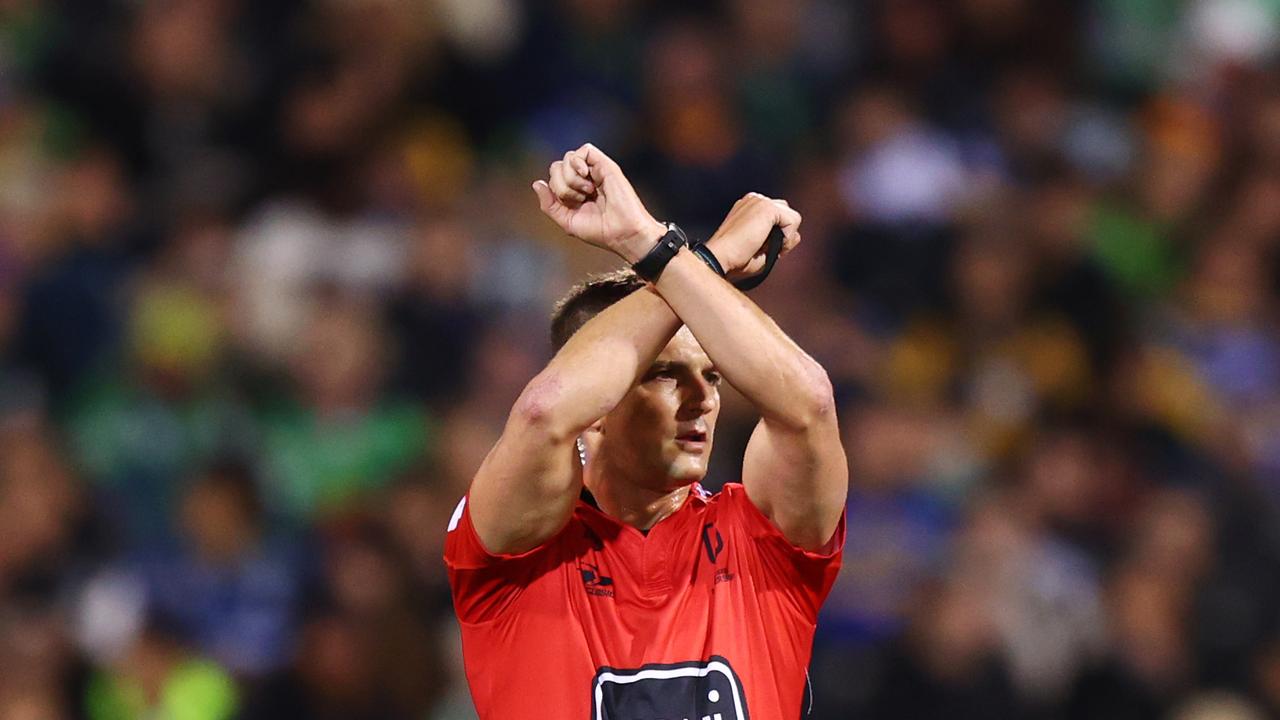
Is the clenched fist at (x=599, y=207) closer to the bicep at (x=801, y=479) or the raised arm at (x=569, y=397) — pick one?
the raised arm at (x=569, y=397)

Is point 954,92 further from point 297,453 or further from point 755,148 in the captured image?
point 297,453

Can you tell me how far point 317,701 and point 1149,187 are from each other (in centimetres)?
458

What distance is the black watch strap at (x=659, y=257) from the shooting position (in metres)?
3.37

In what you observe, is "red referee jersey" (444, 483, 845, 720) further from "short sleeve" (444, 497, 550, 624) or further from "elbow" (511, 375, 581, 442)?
"elbow" (511, 375, 581, 442)

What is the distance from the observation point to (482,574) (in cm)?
345

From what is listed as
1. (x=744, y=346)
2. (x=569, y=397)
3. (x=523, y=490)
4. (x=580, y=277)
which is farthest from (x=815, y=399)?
(x=580, y=277)

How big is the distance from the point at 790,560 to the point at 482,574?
57 centimetres

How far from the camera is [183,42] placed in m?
8.75

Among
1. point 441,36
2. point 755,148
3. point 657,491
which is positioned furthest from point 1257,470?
point 657,491

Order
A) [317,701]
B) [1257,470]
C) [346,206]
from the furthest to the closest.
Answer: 1. [346,206]
2. [1257,470]
3. [317,701]

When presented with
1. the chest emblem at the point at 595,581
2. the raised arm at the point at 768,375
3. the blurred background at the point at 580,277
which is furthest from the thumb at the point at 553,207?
the blurred background at the point at 580,277

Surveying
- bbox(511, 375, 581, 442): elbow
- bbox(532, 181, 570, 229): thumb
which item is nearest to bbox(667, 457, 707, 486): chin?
bbox(511, 375, 581, 442): elbow

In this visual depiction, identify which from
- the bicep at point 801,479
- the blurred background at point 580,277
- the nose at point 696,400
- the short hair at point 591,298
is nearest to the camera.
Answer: the bicep at point 801,479

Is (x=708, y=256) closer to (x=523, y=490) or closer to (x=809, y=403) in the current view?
(x=809, y=403)
